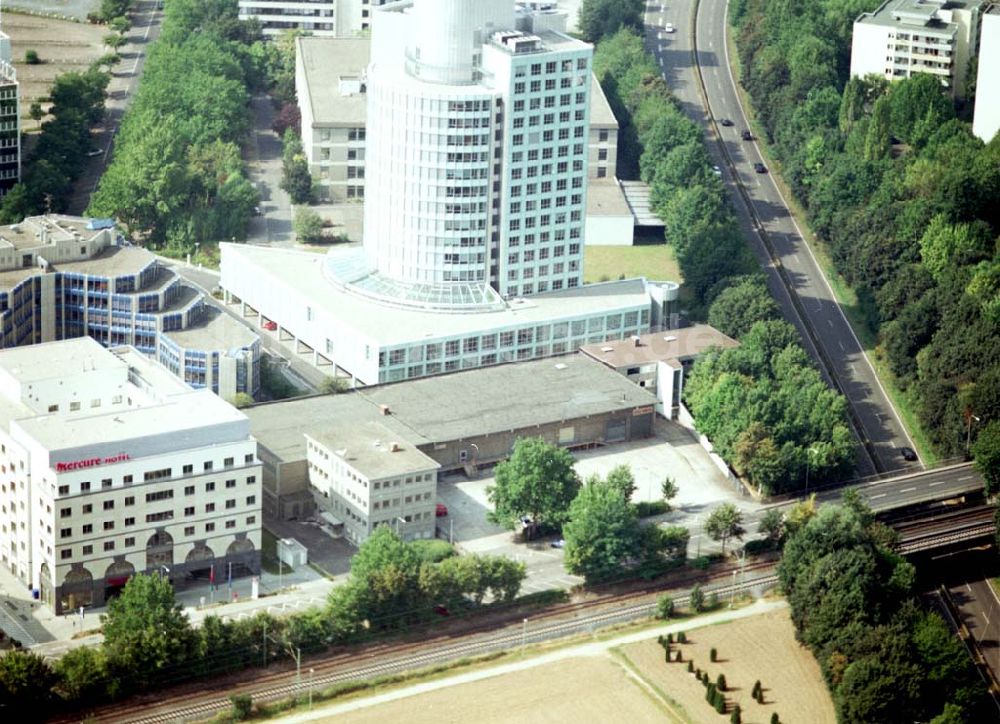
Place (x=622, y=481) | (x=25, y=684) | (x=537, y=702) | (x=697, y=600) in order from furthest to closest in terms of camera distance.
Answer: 1. (x=622, y=481)
2. (x=697, y=600)
3. (x=537, y=702)
4. (x=25, y=684)

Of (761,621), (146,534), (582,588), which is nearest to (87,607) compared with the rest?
(146,534)

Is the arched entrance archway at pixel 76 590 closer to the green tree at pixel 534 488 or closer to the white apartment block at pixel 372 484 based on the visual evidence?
the white apartment block at pixel 372 484

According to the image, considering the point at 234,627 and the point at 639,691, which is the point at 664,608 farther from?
the point at 234,627

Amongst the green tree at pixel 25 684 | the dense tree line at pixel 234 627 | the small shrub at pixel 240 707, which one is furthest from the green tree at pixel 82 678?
the small shrub at pixel 240 707

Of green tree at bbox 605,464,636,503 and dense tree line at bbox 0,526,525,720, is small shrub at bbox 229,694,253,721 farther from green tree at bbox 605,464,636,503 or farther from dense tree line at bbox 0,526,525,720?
green tree at bbox 605,464,636,503

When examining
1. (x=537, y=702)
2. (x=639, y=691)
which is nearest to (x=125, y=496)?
(x=537, y=702)
